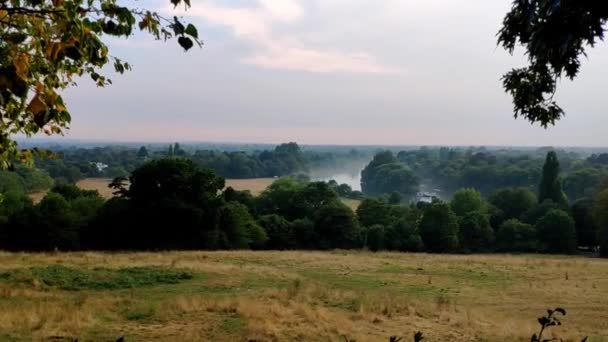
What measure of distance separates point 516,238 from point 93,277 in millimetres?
53655

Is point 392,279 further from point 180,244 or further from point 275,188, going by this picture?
point 275,188

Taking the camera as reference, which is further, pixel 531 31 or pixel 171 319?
pixel 171 319

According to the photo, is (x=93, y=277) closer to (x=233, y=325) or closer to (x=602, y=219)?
(x=233, y=325)

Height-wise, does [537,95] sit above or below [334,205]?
above

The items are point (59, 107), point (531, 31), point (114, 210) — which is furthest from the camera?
point (114, 210)

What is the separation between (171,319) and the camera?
1277cm

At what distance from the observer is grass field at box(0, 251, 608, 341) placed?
12.0 meters

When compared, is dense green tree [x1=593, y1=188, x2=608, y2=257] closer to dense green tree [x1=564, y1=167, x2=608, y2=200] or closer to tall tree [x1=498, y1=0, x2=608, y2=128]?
dense green tree [x1=564, y1=167, x2=608, y2=200]

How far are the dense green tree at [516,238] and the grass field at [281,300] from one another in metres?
31.6

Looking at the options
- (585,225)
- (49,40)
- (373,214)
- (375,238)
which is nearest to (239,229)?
(375,238)

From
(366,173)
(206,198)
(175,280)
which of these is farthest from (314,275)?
(366,173)

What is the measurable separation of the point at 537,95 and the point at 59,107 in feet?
21.8

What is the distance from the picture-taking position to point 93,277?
1967 centimetres

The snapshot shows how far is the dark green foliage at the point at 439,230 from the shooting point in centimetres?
5797
